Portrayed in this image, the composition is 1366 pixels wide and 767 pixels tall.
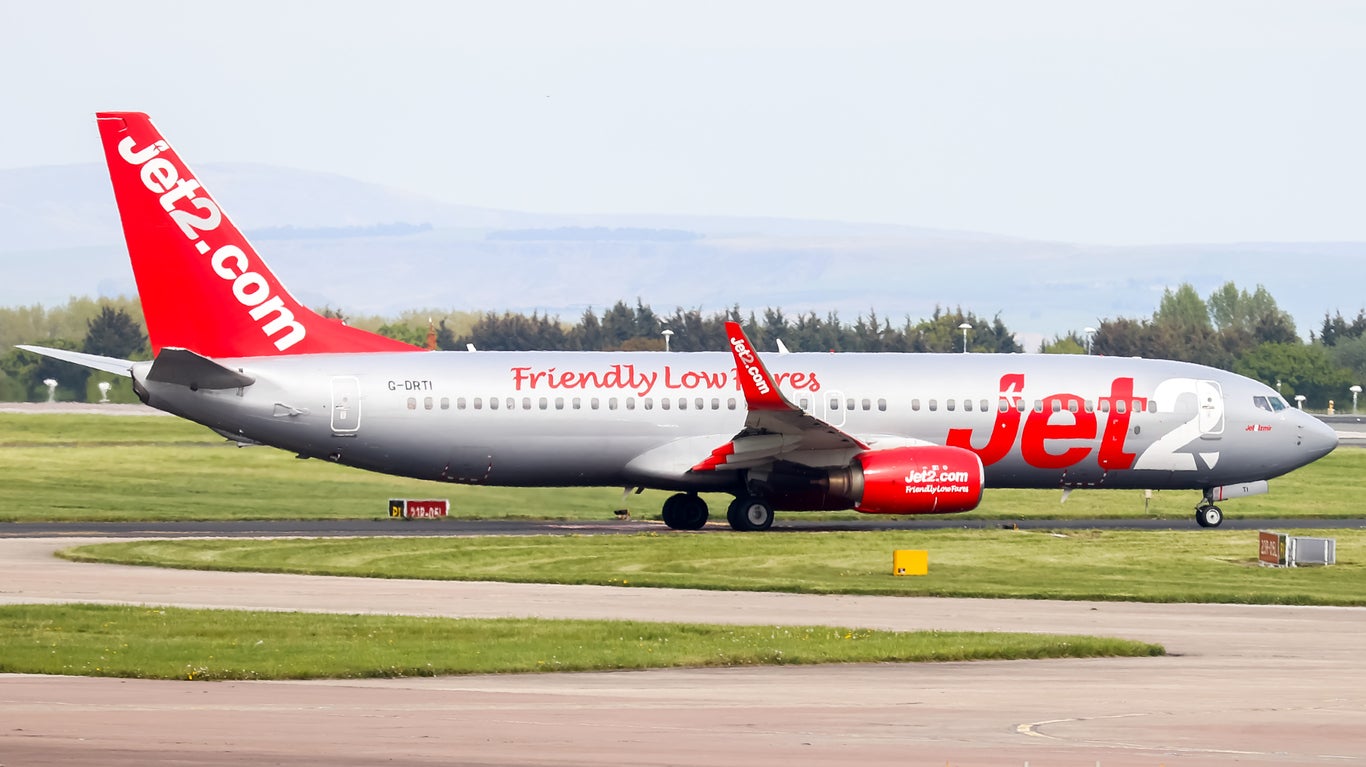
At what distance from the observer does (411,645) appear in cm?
2219

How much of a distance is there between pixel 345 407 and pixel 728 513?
8.39 metres

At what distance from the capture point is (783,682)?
2002cm

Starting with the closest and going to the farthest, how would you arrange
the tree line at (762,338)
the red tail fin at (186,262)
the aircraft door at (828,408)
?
the red tail fin at (186,262) → the aircraft door at (828,408) → the tree line at (762,338)

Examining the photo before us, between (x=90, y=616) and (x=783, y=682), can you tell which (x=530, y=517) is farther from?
(x=783, y=682)

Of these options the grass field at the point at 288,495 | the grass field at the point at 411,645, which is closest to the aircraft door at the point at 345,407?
the grass field at the point at 288,495

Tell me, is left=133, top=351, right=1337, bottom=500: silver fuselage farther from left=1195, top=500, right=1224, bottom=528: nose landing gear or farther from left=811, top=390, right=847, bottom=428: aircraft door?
left=1195, top=500, right=1224, bottom=528: nose landing gear

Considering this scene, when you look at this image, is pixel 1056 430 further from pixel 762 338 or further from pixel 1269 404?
pixel 762 338

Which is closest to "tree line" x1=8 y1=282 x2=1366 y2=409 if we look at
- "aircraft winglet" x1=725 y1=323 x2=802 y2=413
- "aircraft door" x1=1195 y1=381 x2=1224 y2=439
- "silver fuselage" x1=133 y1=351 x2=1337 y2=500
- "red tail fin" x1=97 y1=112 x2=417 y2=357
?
"red tail fin" x1=97 y1=112 x2=417 y2=357

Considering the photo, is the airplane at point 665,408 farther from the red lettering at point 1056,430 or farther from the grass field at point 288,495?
the grass field at point 288,495

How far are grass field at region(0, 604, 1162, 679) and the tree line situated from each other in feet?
206

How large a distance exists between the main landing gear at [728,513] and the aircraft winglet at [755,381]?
301 centimetres

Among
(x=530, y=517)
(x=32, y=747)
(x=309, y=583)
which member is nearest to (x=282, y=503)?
(x=530, y=517)

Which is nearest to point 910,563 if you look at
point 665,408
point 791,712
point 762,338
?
point 665,408

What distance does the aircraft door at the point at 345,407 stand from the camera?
126ft
